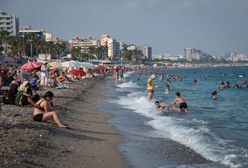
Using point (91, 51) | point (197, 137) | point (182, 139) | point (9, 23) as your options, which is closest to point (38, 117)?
point (182, 139)

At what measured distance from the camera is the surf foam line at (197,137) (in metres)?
8.12

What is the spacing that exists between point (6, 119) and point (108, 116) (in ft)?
17.3

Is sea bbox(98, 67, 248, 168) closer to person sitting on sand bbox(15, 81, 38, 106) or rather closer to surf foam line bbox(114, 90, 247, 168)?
surf foam line bbox(114, 90, 247, 168)

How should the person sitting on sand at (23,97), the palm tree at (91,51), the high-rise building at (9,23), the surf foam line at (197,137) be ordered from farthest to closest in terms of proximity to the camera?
the palm tree at (91,51) → the high-rise building at (9,23) → the person sitting on sand at (23,97) → the surf foam line at (197,137)

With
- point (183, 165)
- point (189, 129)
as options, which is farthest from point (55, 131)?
point (189, 129)

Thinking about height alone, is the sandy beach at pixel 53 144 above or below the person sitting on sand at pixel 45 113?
below

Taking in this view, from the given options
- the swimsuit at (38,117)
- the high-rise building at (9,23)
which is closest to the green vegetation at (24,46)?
the high-rise building at (9,23)

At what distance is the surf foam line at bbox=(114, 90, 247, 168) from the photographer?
8117 mm

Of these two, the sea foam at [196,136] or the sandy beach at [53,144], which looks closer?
the sandy beach at [53,144]

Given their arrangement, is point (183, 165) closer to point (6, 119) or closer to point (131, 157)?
point (131, 157)

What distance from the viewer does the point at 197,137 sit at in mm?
10344

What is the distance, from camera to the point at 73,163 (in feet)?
21.8

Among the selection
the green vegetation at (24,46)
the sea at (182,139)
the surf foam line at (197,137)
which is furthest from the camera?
the green vegetation at (24,46)

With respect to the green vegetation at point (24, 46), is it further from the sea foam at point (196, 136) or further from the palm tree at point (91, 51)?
the sea foam at point (196, 136)
